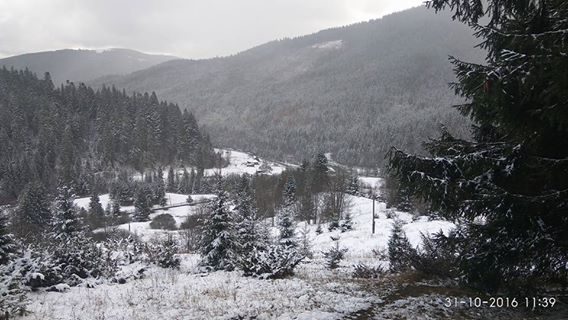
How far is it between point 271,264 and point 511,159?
8.57 meters

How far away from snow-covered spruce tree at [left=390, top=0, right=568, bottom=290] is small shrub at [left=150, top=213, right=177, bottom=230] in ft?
267

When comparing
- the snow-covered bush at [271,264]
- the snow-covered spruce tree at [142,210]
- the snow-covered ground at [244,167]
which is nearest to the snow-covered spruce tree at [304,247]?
the snow-covered bush at [271,264]

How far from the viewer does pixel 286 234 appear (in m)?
28.4

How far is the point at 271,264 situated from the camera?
42.0ft

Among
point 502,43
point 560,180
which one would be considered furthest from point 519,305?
point 502,43

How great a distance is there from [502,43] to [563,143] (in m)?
1.89

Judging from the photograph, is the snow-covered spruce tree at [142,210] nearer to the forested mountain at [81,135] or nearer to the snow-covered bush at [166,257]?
the forested mountain at [81,135]

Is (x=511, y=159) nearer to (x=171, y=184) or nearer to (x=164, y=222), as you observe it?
(x=164, y=222)

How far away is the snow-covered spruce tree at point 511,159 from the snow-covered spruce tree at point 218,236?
11.5 metres

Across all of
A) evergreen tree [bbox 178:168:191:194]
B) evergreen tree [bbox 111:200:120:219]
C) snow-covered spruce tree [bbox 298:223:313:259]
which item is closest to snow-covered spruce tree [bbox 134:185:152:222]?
evergreen tree [bbox 111:200:120:219]

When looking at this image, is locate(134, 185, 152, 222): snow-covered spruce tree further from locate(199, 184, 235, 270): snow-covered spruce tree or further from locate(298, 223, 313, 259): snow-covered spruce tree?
locate(199, 184, 235, 270): snow-covered spruce tree

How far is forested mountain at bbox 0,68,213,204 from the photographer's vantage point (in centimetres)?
13925

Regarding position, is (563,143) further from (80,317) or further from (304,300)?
(80,317)

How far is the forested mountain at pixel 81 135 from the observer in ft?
457
